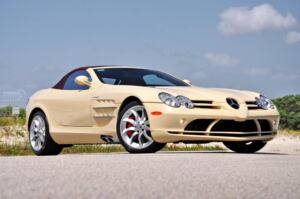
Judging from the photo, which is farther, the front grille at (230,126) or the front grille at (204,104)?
the front grille at (230,126)

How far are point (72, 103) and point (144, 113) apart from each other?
68.6 inches

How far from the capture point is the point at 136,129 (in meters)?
9.84

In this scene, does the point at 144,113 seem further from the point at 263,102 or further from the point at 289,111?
the point at 289,111

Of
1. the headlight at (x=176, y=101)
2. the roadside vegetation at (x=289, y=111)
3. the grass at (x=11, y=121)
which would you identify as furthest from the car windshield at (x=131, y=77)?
the roadside vegetation at (x=289, y=111)

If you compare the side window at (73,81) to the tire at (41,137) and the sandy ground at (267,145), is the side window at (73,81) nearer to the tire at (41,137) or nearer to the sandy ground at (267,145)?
the tire at (41,137)

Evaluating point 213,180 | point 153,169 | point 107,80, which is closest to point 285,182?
point 213,180

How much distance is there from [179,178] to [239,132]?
403 cm

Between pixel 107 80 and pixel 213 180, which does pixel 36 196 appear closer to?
pixel 213 180

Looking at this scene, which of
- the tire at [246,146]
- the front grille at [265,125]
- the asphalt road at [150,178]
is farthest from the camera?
the tire at [246,146]

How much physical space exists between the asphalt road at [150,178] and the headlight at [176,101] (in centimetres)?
142

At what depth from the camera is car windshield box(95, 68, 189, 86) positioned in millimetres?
10828

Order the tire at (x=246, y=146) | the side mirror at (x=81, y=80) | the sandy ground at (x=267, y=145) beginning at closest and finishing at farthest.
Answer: the side mirror at (x=81, y=80) → the tire at (x=246, y=146) → the sandy ground at (x=267, y=145)

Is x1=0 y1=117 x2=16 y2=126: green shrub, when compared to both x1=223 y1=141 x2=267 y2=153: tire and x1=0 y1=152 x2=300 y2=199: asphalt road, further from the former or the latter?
x1=0 y1=152 x2=300 y2=199: asphalt road

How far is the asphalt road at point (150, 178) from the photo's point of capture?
509cm
